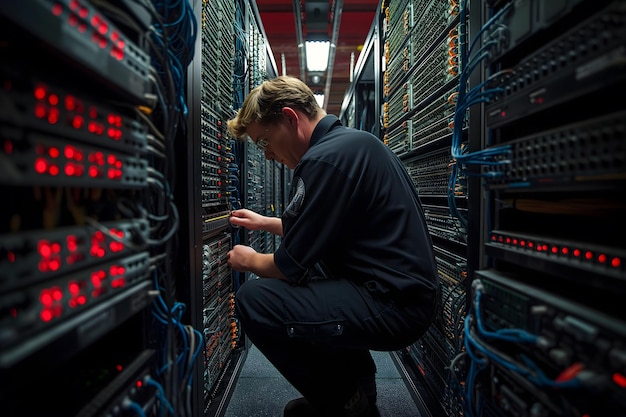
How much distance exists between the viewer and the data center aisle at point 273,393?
1.59 m

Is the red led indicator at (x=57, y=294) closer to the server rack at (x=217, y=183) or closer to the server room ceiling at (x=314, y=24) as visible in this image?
the server rack at (x=217, y=183)

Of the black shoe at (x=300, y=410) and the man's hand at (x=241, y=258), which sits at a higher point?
the man's hand at (x=241, y=258)

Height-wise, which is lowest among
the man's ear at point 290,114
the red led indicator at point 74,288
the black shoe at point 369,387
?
the black shoe at point 369,387

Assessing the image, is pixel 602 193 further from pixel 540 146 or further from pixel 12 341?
pixel 12 341

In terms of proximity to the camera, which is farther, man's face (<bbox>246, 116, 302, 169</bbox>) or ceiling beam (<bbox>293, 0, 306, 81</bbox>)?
ceiling beam (<bbox>293, 0, 306, 81</bbox>)

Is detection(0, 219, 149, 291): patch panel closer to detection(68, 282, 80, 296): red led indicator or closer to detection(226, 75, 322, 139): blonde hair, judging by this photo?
detection(68, 282, 80, 296): red led indicator

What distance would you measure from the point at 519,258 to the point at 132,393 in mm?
910

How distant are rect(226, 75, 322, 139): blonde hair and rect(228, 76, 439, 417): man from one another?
0.77 feet

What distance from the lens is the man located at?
3.94ft

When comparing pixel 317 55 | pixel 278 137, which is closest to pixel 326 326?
pixel 278 137

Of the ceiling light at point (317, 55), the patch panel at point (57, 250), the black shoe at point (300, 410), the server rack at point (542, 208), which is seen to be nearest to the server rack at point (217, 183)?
the black shoe at point (300, 410)

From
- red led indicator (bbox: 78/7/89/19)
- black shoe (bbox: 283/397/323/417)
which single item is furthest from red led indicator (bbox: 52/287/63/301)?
black shoe (bbox: 283/397/323/417)

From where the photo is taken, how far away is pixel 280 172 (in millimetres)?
4582

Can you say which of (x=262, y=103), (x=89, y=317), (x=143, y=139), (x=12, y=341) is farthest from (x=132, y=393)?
(x=262, y=103)
